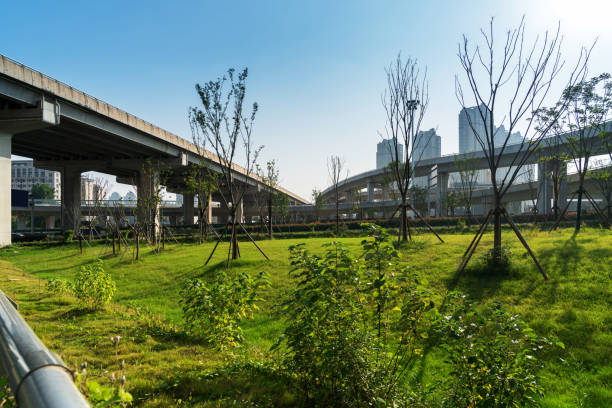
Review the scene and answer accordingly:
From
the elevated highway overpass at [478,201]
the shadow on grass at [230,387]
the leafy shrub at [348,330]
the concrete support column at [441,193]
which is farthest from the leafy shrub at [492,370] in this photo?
the concrete support column at [441,193]

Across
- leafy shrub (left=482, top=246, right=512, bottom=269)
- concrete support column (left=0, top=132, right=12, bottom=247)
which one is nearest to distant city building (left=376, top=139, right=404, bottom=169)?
leafy shrub (left=482, top=246, right=512, bottom=269)

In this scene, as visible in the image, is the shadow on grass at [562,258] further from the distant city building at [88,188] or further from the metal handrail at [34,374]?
the distant city building at [88,188]

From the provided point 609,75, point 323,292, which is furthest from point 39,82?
point 609,75

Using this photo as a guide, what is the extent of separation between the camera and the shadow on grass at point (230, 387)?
11.8ft

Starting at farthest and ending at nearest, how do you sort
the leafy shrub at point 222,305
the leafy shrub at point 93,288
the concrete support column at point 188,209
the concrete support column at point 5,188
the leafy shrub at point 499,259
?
the concrete support column at point 188,209 → the concrete support column at point 5,188 → the leafy shrub at point 499,259 → the leafy shrub at point 93,288 → the leafy shrub at point 222,305

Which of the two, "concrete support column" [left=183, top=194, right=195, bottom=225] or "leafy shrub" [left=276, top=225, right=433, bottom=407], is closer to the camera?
"leafy shrub" [left=276, top=225, right=433, bottom=407]

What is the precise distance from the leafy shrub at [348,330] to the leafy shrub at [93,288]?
5642mm

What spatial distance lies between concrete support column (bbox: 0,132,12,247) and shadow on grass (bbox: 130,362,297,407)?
2477 centimetres

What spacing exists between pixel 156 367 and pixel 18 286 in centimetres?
867

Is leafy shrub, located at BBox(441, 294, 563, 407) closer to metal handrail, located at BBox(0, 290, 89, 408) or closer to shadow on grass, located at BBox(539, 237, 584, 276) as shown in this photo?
metal handrail, located at BBox(0, 290, 89, 408)

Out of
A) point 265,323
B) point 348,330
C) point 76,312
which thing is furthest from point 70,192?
point 348,330

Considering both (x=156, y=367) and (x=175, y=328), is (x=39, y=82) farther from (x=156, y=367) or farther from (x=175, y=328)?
→ (x=156, y=367)

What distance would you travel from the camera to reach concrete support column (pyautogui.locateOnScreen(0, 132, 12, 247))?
70.6 feet

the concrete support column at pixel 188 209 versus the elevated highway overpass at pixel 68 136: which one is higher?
the elevated highway overpass at pixel 68 136
